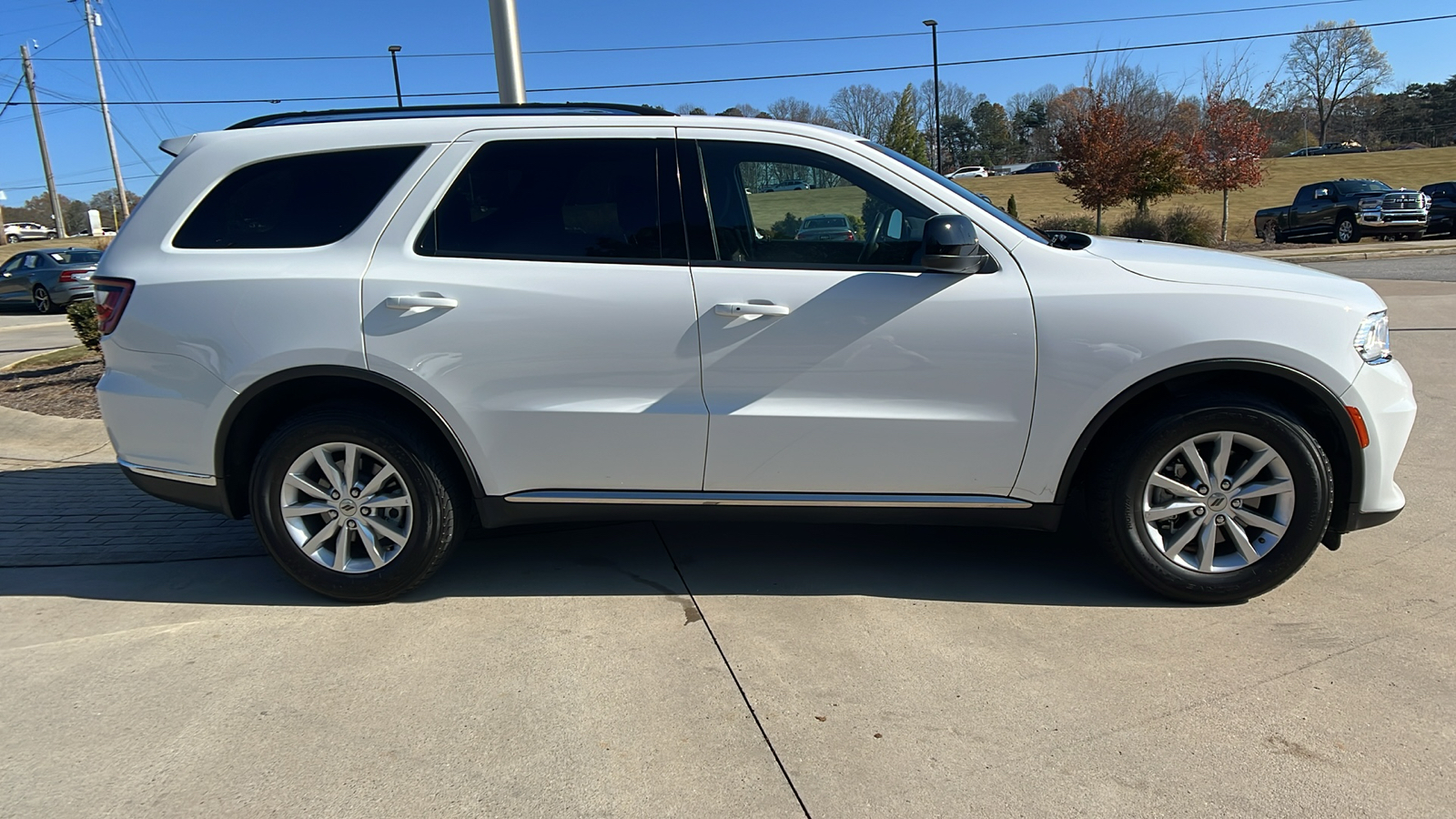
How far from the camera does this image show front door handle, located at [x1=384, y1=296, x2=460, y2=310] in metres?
3.57

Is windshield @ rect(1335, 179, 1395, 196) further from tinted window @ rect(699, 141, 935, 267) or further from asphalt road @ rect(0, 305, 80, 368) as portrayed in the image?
asphalt road @ rect(0, 305, 80, 368)

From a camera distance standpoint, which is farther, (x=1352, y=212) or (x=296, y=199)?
(x=1352, y=212)

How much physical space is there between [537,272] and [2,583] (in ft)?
10.1

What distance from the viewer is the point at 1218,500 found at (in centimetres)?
357

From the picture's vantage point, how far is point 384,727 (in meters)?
2.97

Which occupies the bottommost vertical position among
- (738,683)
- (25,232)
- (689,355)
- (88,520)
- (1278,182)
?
(738,683)

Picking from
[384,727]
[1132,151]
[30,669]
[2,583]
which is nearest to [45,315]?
[2,583]

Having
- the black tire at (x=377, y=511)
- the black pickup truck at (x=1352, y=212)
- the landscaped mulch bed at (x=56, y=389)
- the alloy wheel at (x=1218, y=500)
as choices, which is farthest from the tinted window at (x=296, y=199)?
the black pickup truck at (x=1352, y=212)

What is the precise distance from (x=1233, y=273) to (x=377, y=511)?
3.51m

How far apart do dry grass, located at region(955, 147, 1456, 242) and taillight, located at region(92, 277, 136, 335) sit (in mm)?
34153

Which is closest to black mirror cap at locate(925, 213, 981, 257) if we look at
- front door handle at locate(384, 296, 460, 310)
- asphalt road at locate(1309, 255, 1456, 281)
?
front door handle at locate(384, 296, 460, 310)

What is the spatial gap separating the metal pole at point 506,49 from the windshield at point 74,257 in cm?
1804

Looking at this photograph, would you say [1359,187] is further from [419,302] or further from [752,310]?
[419,302]

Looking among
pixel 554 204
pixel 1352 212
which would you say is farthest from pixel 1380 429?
pixel 1352 212
